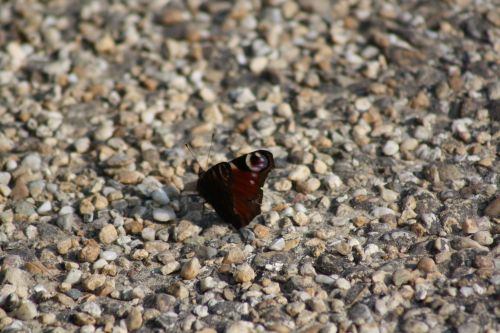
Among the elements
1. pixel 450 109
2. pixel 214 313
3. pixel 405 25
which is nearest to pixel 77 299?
pixel 214 313

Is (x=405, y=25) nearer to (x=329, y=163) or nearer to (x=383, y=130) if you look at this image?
(x=383, y=130)

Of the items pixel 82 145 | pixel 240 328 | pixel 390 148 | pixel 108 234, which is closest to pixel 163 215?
pixel 108 234

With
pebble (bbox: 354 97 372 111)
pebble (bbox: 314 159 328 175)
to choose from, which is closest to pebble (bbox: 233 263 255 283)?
pebble (bbox: 314 159 328 175)

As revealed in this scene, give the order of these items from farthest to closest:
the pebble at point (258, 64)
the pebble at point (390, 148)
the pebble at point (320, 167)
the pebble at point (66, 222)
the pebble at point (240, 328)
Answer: the pebble at point (258, 64), the pebble at point (390, 148), the pebble at point (320, 167), the pebble at point (66, 222), the pebble at point (240, 328)

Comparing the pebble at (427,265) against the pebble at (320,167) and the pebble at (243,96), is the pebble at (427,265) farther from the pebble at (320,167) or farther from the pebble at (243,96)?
the pebble at (243,96)

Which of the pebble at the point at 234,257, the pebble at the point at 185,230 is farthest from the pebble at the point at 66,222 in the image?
the pebble at the point at 234,257

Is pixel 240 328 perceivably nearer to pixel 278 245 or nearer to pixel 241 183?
pixel 278 245

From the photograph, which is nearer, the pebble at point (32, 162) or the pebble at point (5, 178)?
the pebble at point (5, 178)
